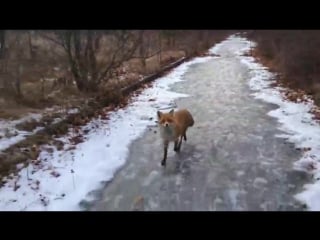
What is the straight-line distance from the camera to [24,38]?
56.7 ft

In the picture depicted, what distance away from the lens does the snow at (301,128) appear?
24.3 feet

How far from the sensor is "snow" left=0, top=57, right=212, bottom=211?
23.3ft

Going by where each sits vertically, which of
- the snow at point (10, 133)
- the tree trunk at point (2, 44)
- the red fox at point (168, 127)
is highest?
the tree trunk at point (2, 44)

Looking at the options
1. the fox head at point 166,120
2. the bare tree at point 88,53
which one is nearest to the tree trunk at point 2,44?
the bare tree at point 88,53

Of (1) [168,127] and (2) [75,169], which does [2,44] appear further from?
(1) [168,127]

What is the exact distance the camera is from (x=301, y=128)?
38.2ft

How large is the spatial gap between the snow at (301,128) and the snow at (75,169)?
3.76 m

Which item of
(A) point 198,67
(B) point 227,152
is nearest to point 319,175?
(B) point 227,152

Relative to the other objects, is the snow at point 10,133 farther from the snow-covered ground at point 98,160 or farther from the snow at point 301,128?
the snow at point 301,128

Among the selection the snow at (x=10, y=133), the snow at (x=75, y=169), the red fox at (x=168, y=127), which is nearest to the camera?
the snow at (x=75, y=169)

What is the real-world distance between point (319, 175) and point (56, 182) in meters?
5.04

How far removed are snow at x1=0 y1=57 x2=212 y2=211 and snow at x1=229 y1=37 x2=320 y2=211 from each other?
12.3 ft

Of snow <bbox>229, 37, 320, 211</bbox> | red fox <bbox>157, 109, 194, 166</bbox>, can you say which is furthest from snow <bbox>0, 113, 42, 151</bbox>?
snow <bbox>229, 37, 320, 211</bbox>
